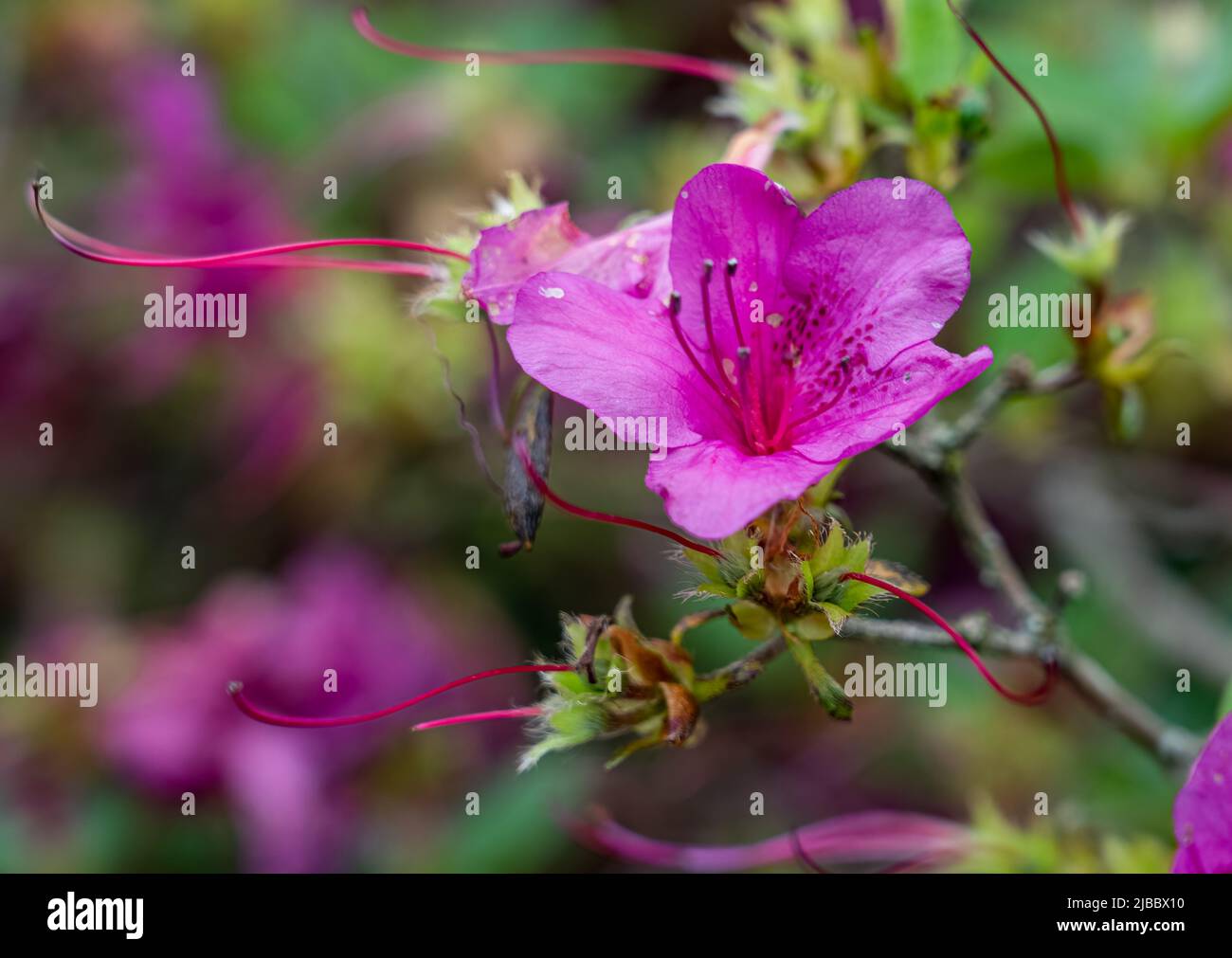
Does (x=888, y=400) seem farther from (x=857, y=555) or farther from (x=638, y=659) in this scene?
(x=638, y=659)

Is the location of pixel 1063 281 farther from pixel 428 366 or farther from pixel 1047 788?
pixel 428 366

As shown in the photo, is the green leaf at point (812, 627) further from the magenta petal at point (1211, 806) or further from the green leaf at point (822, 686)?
the magenta petal at point (1211, 806)

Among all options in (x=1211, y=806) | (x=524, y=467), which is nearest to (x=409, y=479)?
(x=524, y=467)

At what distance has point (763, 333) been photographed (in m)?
0.83

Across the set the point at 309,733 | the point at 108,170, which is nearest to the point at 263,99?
the point at 108,170

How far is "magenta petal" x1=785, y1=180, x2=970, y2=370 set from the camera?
2.49 ft

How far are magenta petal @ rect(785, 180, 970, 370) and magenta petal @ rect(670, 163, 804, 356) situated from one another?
0.06 feet

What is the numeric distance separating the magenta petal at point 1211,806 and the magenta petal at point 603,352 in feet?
1.25

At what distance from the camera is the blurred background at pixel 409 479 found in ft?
4.83

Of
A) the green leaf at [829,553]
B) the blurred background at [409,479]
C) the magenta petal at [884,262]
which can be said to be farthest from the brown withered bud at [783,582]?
the blurred background at [409,479]

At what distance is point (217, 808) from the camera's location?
1533 millimetres

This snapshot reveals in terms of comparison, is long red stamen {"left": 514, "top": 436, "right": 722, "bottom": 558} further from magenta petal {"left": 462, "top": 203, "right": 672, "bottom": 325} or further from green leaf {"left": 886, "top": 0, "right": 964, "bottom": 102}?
green leaf {"left": 886, "top": 0, "right": 964, "bottom": 102}

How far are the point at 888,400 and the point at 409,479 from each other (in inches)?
41.3

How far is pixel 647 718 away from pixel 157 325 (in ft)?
3.78
